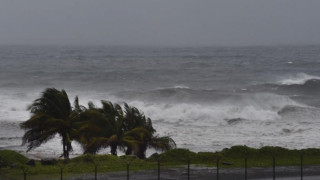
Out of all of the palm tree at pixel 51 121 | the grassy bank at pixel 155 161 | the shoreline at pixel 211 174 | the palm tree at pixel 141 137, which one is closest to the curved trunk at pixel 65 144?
the palm tree at pixel 51 121

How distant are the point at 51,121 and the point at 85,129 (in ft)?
6.04

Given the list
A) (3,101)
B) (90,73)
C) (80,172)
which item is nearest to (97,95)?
(3,101)

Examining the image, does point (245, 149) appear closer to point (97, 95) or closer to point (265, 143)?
point (265, 143)

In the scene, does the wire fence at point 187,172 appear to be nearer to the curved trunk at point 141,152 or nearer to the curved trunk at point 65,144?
the curved trunk at point 141,152

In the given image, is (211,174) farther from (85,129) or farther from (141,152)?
(85,129)

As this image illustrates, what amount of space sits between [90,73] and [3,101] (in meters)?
40.4

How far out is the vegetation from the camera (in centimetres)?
3166

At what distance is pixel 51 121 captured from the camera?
31672 mm

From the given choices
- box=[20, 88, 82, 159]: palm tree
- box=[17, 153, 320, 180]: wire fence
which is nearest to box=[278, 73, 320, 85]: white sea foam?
box=[20, 88, 82, 159]: palm tree

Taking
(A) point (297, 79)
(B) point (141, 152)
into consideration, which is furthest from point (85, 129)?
(A) point (297, 79)

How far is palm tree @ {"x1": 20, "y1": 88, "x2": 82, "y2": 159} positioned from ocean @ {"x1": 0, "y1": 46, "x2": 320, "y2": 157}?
5036 millimetres

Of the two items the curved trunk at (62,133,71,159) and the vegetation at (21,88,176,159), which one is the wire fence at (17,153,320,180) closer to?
the vegetation at (21,88,176,159)

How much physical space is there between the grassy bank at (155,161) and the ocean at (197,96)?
26.0ft

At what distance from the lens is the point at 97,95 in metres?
77.8
